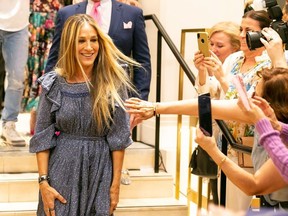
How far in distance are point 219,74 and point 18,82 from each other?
2149 millimetres

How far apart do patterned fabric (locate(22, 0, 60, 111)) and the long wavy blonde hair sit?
3.49 metres

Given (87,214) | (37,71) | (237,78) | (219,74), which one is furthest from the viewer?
(37,71)

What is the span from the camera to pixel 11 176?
5.20m

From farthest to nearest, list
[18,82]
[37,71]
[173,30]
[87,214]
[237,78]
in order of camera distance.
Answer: [37,71], [173,30], [18,82], [87,214], [237,78]

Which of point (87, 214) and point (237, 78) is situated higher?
point (237, 78)

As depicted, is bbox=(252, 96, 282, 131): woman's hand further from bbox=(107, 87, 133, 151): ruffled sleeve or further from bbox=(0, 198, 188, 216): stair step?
bbox=(0, 198, 188, 216): stair step

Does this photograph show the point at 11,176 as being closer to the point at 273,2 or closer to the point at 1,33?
the point at 1,33

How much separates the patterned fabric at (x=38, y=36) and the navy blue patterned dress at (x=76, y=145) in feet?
11.7

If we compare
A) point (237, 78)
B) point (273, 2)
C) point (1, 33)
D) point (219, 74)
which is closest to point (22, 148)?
point (1, 33)

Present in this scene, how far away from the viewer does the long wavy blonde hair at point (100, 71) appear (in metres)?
3.68

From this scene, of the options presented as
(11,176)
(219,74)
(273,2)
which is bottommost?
(11,176)

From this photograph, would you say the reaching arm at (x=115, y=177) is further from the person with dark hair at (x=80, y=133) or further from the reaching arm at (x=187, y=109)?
the reaching arm at (x=187, y=109)

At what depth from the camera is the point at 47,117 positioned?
3725 mm

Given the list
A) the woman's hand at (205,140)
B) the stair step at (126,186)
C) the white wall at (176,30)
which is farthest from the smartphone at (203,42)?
the white wall at (176,30)
